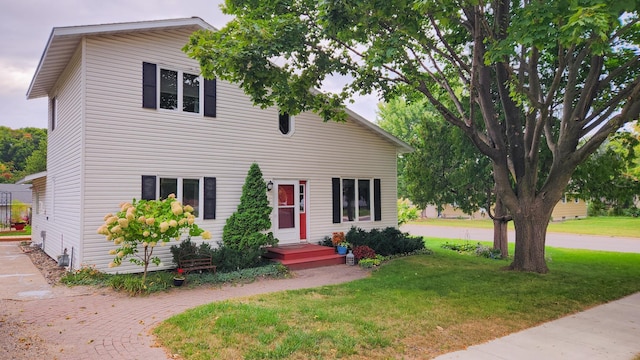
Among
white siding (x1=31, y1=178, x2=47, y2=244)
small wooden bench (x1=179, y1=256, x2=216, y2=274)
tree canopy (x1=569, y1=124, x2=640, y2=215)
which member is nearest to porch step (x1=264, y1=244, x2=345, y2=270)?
small wooden bench (x1=179, y1=256, x2=216, y2=274)

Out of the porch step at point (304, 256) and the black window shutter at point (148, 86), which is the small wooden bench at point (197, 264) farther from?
the black window shutter at point (148, 86)

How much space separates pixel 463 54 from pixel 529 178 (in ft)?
14.6

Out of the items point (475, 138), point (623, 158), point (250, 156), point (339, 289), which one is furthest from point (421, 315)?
point (623, 158)

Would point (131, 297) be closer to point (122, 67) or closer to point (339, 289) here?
point (339, 289)

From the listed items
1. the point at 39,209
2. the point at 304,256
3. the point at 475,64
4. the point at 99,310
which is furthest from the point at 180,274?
the point at 39,209

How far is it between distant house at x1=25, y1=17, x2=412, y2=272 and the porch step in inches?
30.6

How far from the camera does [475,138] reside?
31.3 feet

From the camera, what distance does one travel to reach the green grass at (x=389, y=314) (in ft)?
15.8

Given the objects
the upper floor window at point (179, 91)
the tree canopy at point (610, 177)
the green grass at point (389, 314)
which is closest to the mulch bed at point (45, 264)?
the upper floor window at point (179, 91)

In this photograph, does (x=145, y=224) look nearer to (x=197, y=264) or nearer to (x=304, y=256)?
(x=197, y=264)

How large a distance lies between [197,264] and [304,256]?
118 inches

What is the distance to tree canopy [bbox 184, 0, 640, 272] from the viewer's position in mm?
7230

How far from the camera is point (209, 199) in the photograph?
10633mm

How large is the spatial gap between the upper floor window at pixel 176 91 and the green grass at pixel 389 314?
5.65 meters
